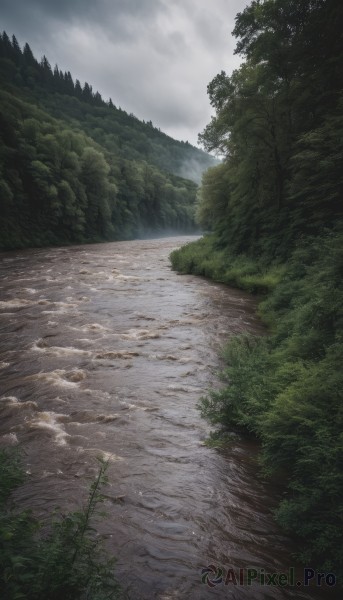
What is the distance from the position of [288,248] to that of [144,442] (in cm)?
1450

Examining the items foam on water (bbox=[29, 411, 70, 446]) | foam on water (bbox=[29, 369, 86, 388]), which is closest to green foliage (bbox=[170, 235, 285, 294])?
foam on water (bbox=[29, 369, 86, 388])

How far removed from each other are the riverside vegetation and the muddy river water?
0.65 metres

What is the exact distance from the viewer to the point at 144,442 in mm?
6520

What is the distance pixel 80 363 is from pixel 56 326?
11.9ft

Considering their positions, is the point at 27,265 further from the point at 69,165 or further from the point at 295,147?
the point at 69,165

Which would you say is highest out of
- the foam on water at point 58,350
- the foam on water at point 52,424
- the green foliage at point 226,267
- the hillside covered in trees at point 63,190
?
the hillside covered in trees at point 63,190

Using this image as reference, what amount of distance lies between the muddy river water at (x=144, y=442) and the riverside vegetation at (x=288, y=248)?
652mm

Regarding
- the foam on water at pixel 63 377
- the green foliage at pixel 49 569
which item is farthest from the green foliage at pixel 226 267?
the green foliage at pixel 49 569

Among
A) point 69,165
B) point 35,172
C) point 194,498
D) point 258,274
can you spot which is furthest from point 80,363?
point 69,165

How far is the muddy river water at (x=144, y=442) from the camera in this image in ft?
13.6

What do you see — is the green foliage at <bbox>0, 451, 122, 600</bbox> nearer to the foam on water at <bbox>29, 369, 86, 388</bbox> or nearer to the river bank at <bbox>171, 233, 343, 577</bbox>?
the river bank at <bbox>171, 233, 343, 577</bbox>

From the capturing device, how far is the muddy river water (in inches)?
163

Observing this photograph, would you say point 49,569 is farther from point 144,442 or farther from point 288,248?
point 288,248

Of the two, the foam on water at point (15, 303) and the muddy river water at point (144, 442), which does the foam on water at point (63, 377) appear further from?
the foam on water at point (15, 303)
